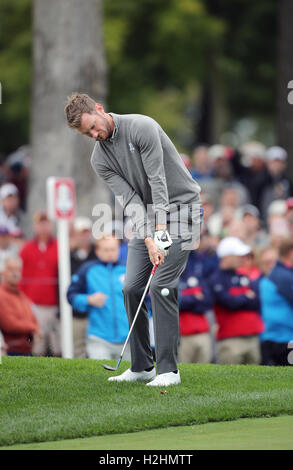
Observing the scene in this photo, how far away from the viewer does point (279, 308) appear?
11.4 m

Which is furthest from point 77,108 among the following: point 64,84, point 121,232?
point 64,84

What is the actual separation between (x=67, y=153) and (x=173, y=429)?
11.1m

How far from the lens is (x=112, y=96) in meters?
25.9

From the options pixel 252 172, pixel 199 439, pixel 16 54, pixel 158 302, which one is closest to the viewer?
pixel 199 439

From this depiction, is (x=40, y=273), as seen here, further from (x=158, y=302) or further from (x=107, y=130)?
(x=107, y=130)

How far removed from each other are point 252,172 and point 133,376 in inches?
409

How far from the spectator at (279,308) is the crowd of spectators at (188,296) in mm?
11

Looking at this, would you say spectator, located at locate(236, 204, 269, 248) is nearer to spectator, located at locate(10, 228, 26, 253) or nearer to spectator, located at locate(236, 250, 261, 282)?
spectator, located at locate(236, 250, 261, 282)

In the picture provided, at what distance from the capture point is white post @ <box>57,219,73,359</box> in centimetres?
1265

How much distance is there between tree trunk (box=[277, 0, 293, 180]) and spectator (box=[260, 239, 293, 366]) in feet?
33.7

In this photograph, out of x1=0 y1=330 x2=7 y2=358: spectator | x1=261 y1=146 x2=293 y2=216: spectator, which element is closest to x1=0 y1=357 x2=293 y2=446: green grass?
x1=0 y1=330 x2=7 y2=358: spectator

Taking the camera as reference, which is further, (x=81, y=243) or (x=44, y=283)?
(x=81, y=243)

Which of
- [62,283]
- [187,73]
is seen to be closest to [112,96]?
[187,73]

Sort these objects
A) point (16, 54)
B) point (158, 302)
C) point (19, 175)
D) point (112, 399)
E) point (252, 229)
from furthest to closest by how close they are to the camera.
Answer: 1. point (16, 54)
2. point (19, 175)
3. point (252, 229)
4. point (158, 302)
5. point (112, 399)
